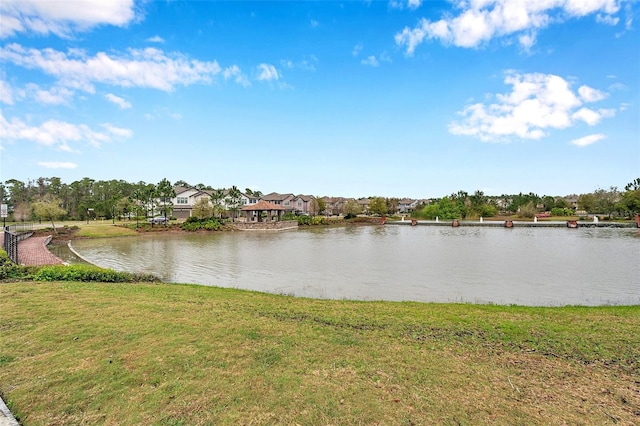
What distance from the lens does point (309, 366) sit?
4.62 metres

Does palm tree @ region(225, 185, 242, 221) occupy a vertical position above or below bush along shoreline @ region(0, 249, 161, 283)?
above

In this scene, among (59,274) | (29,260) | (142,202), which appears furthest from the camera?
(142,202)

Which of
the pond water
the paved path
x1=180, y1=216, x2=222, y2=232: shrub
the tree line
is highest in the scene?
the tree line

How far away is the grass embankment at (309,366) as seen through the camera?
3.60 metres

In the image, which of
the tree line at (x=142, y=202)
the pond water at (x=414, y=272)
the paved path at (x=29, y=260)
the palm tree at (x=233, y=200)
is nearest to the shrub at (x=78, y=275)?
the pond water at (x=414, y=272)

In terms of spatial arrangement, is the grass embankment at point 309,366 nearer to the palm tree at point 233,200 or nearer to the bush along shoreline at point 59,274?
the bush along shoreline at point 59,274

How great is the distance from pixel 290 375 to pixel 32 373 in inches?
132

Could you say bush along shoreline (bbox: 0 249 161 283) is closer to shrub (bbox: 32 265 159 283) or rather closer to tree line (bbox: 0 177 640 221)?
shrub (bbox: 32 265 159 283)

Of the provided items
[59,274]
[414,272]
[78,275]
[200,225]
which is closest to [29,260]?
[59,274]

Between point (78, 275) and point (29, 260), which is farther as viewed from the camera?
point (29, 260)

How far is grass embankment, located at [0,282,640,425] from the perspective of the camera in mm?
3598

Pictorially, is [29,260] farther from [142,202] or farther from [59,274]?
[142,202]

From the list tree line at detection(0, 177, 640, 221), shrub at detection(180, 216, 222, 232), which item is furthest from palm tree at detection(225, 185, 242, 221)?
shrub at detection(180, 216, 222, 232)

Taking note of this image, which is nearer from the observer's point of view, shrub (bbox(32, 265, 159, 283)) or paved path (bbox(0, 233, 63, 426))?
paved path (bbox(0, 233, 63, 426))
